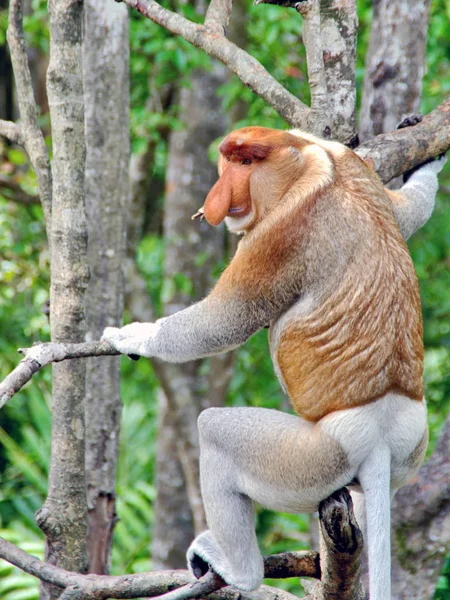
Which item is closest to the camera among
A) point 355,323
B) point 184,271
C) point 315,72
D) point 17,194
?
point 355,323

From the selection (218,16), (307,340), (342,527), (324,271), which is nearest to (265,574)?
(342,527)

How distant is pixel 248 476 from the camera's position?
2.52 metres

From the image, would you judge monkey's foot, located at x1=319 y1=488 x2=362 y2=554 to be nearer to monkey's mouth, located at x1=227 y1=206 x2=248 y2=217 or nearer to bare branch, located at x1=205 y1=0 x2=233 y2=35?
monkey's mouth, located at x1=227 y1=206 x2=248 y2=217

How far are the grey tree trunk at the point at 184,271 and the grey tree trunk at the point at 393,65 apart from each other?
210cm

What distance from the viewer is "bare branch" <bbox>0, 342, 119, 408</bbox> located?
216 cm

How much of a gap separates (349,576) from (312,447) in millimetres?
396

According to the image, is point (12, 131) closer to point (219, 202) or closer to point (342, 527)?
point (219, 202)

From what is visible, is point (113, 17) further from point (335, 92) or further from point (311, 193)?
point (311, 193)

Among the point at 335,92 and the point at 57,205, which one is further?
the point at 335,92

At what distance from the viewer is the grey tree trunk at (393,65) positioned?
3.74 meters

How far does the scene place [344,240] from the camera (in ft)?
7.93

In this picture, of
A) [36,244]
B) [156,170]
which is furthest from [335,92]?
[156,170]

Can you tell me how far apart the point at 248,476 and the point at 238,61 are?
145 cm

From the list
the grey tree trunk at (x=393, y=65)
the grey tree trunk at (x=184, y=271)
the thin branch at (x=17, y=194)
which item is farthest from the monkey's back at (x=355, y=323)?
the thin branch at (x=17, y=194)
